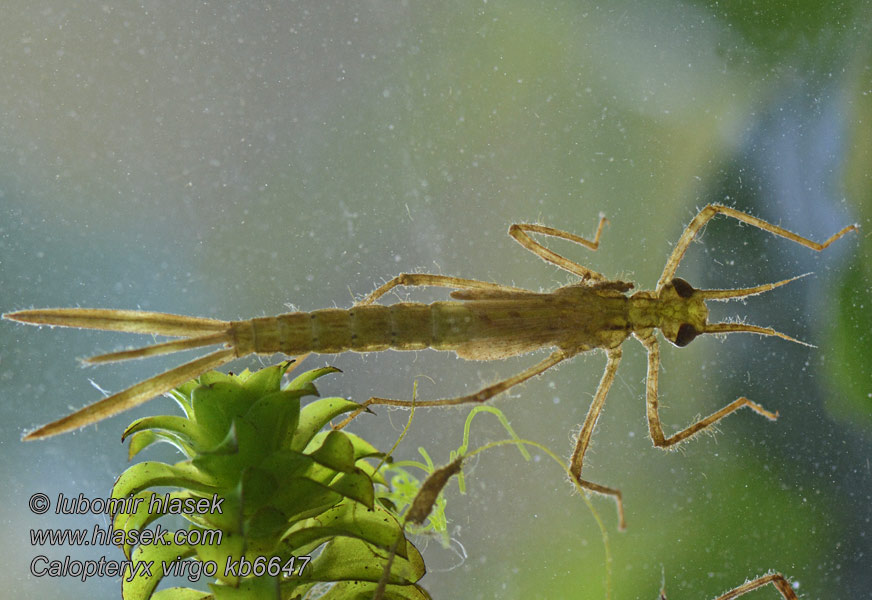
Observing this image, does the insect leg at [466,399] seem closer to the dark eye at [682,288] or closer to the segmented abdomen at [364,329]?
the segmented abdomen at [364,329]

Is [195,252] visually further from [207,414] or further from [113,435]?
[207,414]

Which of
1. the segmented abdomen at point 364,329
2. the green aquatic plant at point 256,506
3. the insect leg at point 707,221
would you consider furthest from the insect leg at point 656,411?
the green aquatic plant at point 256,506

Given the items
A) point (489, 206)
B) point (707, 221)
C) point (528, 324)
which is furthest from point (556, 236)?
point (707, 221)

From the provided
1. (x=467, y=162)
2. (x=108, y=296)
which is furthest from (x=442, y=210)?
(x=108, y=296)

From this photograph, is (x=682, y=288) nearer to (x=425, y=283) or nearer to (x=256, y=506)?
(x=425, y=283)

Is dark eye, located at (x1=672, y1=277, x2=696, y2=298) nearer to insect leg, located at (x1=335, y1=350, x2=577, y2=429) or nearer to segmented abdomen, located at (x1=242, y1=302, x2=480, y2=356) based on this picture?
insect leg, located at (x1=335, y1=350, x2=577, y2=429)

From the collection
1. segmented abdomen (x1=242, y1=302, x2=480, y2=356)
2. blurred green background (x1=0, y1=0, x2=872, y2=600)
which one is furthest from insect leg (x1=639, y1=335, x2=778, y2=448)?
segmented abdomen (x1=242, y1=302, x2=480, y2=356)
